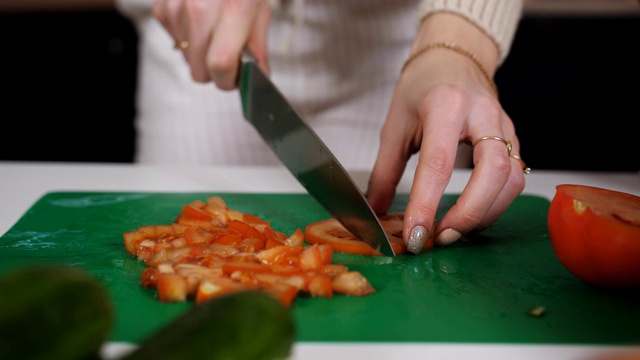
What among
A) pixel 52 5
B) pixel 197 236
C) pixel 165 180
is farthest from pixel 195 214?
pixel 52 5

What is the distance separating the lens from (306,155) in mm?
1426

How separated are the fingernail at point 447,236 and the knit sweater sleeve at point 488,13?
0.53 meters

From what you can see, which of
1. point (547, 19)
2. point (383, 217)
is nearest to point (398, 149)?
point (383, 217)

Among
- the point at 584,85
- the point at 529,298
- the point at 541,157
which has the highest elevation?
the point at 529,298

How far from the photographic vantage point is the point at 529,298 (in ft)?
3.70

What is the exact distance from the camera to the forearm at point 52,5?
345 cm

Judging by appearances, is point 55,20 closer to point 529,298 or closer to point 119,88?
point 119,88

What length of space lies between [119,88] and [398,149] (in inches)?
103

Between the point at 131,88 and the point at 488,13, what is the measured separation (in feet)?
8.28

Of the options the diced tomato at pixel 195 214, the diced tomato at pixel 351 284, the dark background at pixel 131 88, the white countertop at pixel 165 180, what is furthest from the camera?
the dark background at pixel 131 88

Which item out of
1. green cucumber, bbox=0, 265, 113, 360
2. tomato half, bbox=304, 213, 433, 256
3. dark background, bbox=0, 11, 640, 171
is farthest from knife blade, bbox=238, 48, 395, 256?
dark background, bbox=0, 11, 640, 171

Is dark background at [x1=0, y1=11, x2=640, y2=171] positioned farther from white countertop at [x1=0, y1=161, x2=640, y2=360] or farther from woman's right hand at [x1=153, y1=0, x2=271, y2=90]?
woman's right hand at [x1=153, y1=0, x2=271, y2=90]

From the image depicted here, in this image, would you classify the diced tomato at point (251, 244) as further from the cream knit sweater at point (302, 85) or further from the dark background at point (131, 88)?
the dark background at point (131, 88)

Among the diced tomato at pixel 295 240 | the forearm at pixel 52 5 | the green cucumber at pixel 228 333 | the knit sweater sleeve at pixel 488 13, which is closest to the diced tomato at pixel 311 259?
the diced tomato at pixel 295 240
